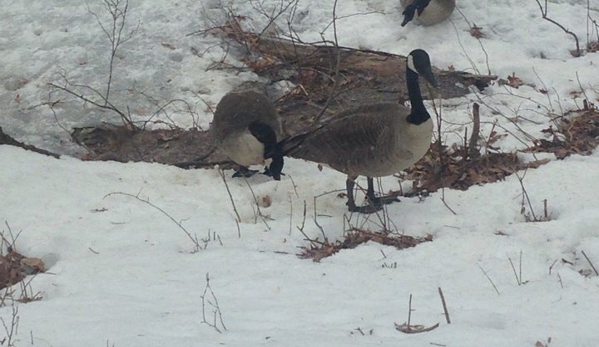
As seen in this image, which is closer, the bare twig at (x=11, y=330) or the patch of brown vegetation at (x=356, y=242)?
the bare twig at (x=11, y=330)

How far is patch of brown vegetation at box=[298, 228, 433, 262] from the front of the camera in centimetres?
604

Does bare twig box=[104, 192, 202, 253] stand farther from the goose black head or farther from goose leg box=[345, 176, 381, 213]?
the goose black head

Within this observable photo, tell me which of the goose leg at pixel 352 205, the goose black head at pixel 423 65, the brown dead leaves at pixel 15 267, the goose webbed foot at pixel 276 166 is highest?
the goose black head at pixel 423 65

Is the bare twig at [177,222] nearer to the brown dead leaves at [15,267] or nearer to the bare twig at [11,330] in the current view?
the brown dead leaves at [15,267]

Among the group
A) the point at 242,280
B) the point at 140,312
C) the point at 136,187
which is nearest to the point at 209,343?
the point at 140,312

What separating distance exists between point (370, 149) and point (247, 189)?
1.39 metres

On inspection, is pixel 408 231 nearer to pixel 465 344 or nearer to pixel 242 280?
pixel 242 280

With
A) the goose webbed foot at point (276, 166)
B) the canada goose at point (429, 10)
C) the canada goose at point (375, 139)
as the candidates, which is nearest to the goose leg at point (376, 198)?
the canada goose at point (375, 139)

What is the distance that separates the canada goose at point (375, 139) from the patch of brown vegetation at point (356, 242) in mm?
582

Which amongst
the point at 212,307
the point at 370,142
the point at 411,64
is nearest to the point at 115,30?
the point at 411,64

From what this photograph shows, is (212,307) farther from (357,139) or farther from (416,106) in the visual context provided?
(416,106)

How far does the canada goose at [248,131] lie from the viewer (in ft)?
25.5

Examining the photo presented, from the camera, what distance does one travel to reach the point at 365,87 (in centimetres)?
964

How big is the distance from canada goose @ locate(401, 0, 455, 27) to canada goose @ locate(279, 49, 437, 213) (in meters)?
3.33
